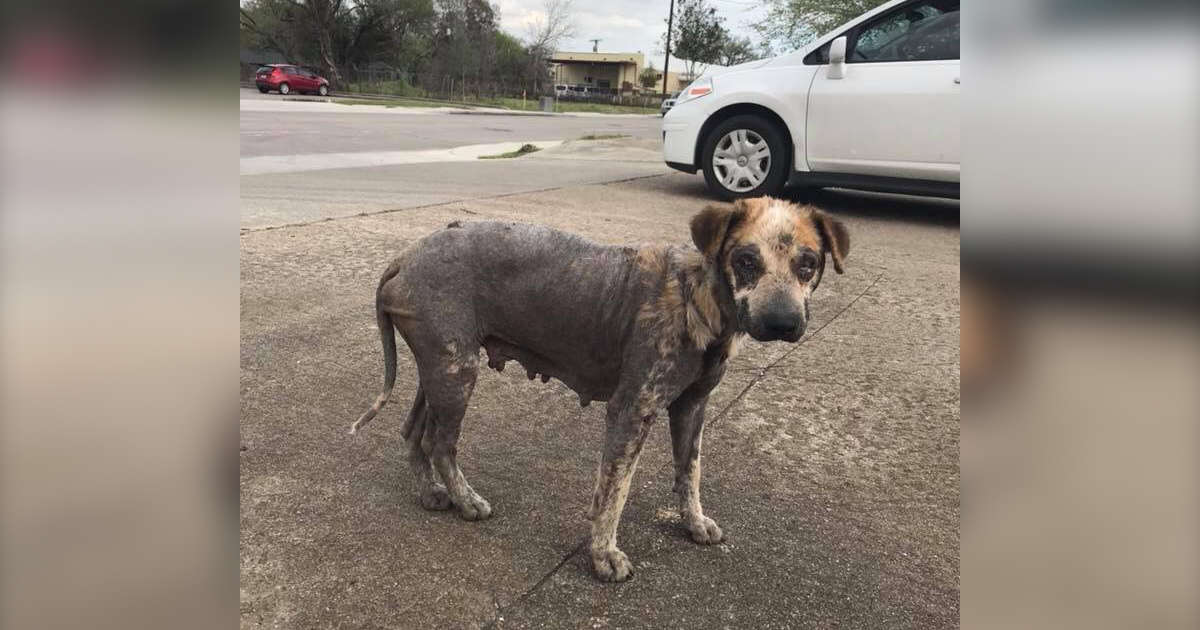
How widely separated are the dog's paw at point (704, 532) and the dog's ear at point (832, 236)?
100 cm

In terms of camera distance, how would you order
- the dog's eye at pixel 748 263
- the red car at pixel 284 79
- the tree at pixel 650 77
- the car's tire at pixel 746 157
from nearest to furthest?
the dog's eye at pixel 748 263 → the car's tire at pixel 746 157 → the red car at pixel 284 79 → the tree at pixel 650 77

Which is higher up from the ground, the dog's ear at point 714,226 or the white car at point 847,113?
the white car at point 847,113

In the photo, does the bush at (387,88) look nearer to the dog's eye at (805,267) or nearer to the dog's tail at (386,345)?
the dog's tail at (386,345)

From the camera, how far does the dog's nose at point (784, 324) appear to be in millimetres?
2109

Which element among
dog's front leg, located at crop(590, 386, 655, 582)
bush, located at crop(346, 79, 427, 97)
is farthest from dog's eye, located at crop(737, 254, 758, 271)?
bush, located at crop(346, 79, 427, 97)

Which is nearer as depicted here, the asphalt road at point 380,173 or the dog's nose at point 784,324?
the dog's nose at point 784,324

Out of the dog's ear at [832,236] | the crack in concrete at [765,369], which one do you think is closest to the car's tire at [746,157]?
the crack in concrete at [765,369]

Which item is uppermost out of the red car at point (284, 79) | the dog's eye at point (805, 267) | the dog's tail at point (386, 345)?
the red car at point (284, 79)

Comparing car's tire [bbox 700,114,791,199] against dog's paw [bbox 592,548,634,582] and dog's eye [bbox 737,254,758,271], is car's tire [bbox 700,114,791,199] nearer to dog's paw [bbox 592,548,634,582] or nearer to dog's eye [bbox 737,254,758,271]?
dog's eye [bbox 737,254,758,271]

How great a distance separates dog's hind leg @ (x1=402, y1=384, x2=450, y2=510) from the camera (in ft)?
9.07
